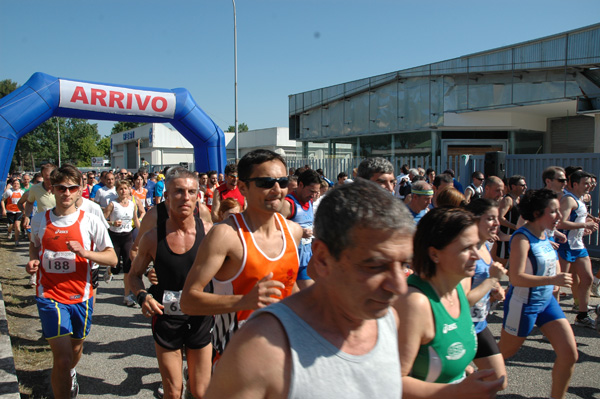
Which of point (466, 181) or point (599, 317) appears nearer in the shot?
point (599, 317)

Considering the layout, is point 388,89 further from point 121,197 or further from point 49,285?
point 49,285

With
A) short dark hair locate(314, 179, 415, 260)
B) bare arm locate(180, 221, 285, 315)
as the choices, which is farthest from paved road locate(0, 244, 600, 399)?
short dark hair locate(314, 179, 415, 260)

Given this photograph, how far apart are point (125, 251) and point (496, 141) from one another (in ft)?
56.3

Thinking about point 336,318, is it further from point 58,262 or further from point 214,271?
point 58,262

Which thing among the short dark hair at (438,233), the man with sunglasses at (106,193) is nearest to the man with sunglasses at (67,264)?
the short dark hair at (438,233)

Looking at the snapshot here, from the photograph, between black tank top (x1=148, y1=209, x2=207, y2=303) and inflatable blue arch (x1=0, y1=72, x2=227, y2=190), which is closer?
black tank top (x1=148, y1=209, x2=207, y2=303)

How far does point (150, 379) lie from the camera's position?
444 cm

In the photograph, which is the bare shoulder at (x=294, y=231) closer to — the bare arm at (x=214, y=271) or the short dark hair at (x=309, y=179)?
the bare arm at (x=214, y=271)

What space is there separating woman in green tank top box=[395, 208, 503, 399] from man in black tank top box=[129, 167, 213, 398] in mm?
1627

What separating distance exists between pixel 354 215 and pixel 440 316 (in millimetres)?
1202

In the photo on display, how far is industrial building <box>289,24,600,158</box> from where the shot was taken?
1656 centimetres

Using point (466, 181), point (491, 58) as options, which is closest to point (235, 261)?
point (466, 181)

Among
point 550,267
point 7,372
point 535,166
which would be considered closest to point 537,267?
point 550,267

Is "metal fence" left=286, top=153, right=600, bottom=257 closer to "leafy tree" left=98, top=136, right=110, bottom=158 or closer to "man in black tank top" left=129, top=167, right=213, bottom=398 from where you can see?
"man in black tank top" left=129, top=167, right=213, bottom=398
